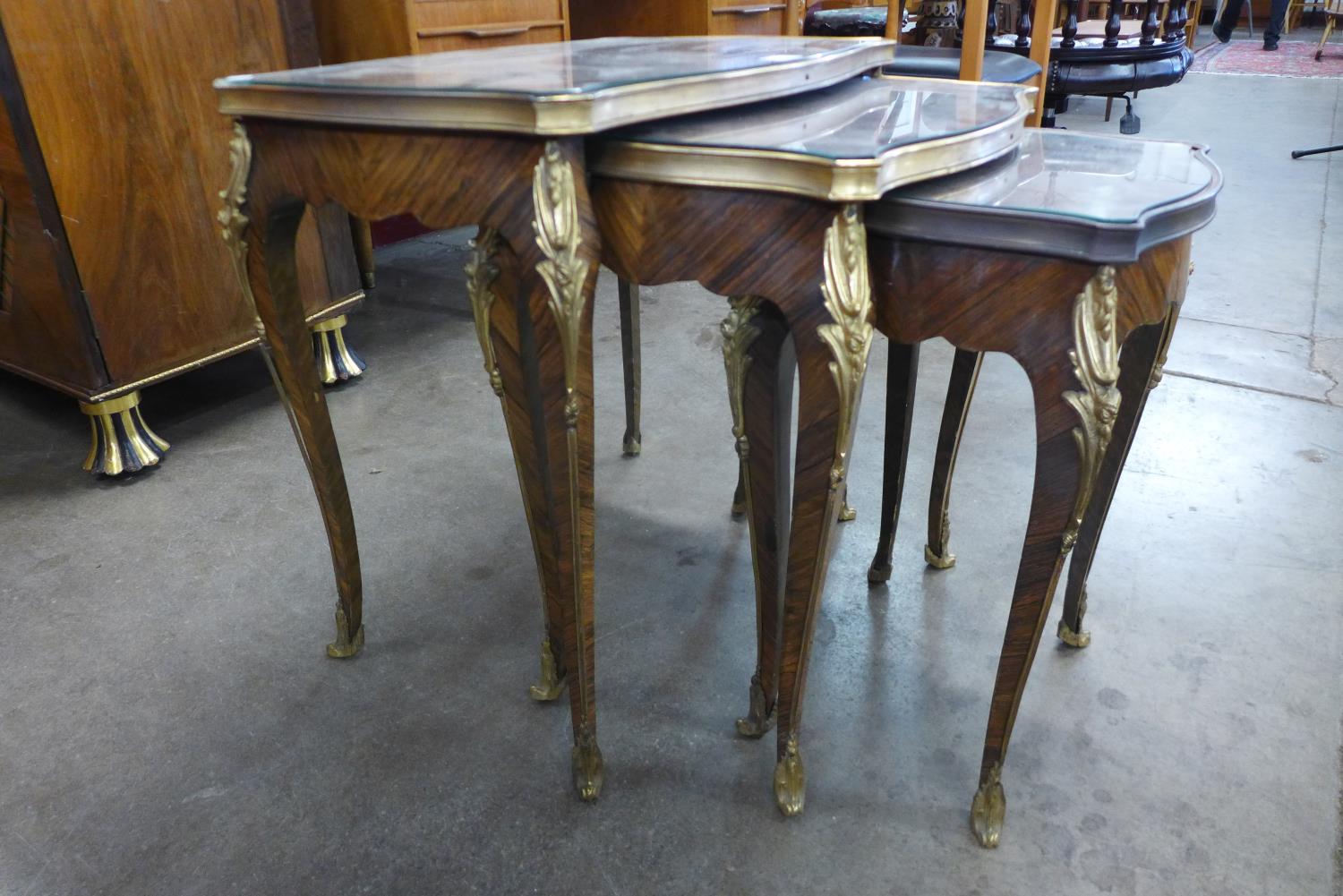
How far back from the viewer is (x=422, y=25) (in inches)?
86.0

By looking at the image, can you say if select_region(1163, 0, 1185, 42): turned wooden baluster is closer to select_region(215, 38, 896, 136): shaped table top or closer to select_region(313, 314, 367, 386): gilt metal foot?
select_region(215, 38, 896, 136): shaped table top

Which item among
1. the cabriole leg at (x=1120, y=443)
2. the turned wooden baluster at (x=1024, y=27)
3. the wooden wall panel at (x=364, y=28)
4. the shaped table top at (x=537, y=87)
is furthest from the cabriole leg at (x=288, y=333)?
the turned wooden baluster at (x=1024, y=27)

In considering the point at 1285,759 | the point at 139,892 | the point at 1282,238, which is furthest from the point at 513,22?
the point at 1282,238

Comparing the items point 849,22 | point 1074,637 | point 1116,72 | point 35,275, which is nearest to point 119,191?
point 35,275

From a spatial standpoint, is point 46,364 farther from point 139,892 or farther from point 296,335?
point 139,892

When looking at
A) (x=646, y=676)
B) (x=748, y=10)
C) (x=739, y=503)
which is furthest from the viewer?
(x=748, y=10)

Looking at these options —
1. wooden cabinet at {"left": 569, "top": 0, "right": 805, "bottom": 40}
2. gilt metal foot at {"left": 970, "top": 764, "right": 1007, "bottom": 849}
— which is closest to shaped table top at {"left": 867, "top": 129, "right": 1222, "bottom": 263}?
gilt metal foot at {"left": 970, "top": 764, "right": 1007, "bottom": 849}

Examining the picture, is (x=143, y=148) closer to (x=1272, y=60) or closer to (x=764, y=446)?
(x=764, y=446)

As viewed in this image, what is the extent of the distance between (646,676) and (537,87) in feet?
2.83

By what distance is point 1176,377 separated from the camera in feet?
7.61

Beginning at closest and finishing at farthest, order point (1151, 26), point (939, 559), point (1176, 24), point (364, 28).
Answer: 1. point (939, 559)
2. point (364, 28)
3. point (1151, 26)
4. point (1176, 24)

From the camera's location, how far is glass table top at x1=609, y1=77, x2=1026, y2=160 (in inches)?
34.7

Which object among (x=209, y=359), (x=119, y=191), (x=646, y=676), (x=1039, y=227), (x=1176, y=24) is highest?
(x=1176, y=24)

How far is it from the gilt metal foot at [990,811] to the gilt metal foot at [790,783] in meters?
0.21
